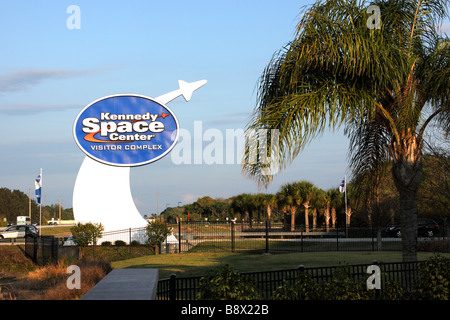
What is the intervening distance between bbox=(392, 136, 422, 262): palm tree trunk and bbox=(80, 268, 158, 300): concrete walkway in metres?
5.36

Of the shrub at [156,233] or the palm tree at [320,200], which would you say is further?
the palm tree at [320,200]

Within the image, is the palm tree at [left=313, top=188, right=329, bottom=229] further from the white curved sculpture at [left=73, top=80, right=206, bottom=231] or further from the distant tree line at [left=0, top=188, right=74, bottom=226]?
the distant tree line at [left=0, top=188, right=74, bottom=226]

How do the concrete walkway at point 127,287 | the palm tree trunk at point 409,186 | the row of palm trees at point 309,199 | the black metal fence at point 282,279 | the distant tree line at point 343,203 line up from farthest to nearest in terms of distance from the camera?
the row of palm trees at point 309,199, the distant tree line at point 343,203, the palm tree trunk at point 409,186, the black metal fence at point 282,279, the concrete walkway at point 127,287

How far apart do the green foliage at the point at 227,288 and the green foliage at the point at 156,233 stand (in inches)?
786

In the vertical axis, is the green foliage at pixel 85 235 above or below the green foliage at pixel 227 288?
below

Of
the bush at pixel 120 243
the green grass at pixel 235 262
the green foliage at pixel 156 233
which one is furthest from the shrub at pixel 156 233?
the green grass at pixel 235 262

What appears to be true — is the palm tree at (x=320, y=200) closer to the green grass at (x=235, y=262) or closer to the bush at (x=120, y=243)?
the bush at (x=120, y=243)

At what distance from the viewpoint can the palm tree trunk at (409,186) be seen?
10.6 meters

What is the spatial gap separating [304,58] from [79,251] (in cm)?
2005

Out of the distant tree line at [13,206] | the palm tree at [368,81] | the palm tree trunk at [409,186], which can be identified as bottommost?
the distant tree line at [13,206]

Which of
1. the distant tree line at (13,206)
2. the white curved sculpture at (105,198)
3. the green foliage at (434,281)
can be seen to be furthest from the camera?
the distant tree line at (13,206)
